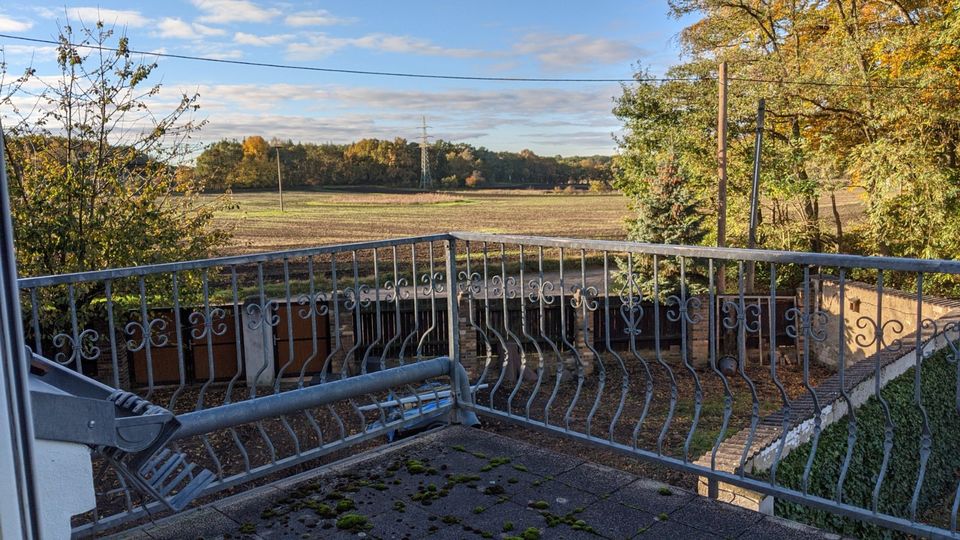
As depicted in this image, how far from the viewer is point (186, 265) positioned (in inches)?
119

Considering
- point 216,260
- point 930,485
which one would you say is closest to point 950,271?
point 216,260

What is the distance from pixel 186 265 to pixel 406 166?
67.4 ft

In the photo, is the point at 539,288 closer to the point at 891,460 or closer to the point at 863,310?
the point at 891,460

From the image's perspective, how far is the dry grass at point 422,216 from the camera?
19953 mm

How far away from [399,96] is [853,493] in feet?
67.5

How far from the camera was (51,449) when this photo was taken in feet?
3.17

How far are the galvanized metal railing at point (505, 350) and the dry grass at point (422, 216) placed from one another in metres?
1.12

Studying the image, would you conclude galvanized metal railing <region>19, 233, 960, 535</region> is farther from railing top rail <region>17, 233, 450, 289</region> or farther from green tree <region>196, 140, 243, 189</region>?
green tree <region>196, 140, 243, 189</region>

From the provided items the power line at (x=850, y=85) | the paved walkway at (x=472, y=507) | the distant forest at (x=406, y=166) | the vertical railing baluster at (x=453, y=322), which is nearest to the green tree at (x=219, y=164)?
the distant forest at (x=406, y=166)

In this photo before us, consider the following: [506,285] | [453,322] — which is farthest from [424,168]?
[506,285]

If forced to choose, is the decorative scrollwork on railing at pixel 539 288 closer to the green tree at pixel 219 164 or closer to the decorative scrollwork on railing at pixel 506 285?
the decorative scrollwork on railing at pixel 506 285

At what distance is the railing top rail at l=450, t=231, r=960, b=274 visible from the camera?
7.92 feet

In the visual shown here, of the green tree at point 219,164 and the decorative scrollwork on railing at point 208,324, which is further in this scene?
the green tree at point 219,164

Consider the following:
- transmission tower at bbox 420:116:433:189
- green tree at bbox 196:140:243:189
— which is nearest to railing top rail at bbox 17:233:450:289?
green tree at bbox 196:140:243:189
